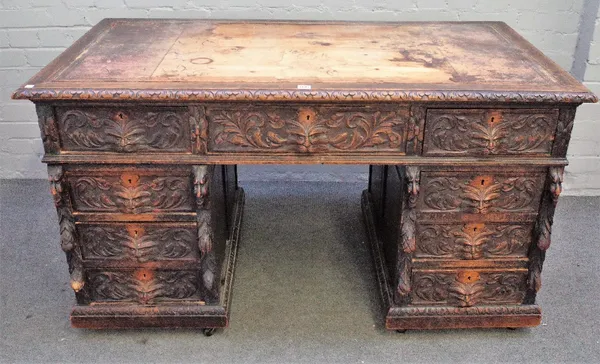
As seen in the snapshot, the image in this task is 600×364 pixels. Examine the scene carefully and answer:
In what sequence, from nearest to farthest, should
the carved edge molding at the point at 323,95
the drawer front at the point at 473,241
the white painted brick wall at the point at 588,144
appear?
the carved edge molding at the point at 323,95 < the drawer front at the point at 473,241 < the white painted brick wall at the point at 588,144

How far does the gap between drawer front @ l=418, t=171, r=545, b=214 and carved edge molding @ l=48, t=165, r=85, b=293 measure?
3.70ft

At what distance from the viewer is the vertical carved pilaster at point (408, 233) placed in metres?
1.85

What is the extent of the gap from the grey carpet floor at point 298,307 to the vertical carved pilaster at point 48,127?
0.72 meters

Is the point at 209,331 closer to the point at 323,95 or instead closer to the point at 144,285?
the point at 144,285

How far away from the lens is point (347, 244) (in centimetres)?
266

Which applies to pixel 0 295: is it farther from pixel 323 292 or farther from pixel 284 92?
pixel 284 92

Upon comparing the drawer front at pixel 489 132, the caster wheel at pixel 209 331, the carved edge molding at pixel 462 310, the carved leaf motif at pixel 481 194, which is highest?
the drawer front at pixel 489 132

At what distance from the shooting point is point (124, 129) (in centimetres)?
178

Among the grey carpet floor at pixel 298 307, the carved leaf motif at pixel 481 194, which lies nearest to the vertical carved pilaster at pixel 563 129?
the carved leaf motif at pixel 481 194

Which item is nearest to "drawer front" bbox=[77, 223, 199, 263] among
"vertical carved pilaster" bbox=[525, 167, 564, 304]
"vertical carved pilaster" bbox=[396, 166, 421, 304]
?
"vertical carved pilaster" bbox=[396, 166, 421, 304]

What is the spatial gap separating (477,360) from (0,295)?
1787 millimetres

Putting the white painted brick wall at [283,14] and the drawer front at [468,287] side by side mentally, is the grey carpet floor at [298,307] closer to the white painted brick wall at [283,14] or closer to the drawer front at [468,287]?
the drawer front at [468,287]

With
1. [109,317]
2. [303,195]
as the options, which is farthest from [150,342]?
[303,195]

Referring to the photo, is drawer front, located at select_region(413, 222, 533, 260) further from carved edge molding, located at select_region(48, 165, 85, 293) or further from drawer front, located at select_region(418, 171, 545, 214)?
carved edge molding, located at select_region(48, 165, 85, 293)
